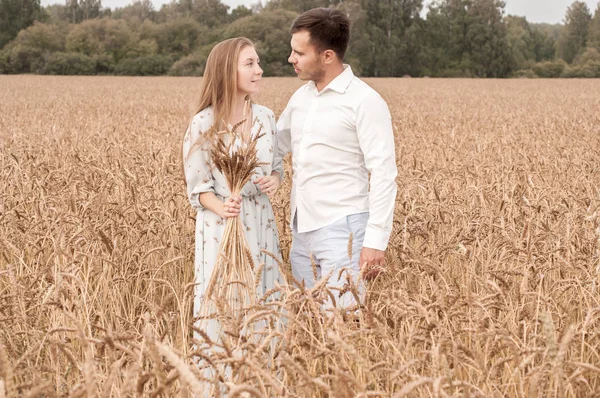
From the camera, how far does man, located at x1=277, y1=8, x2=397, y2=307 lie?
283 centimetres

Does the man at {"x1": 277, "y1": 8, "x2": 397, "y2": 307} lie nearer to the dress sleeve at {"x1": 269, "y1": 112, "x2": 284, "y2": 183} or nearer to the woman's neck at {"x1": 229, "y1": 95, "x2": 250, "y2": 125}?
the dress sleeve at {"x1": 269, "y1": 112, "x2": 284, "y2": 183}

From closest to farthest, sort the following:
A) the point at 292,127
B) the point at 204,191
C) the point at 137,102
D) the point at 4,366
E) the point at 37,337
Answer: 1. the point at 4,366
2. the point at 37,337
3. the point at 204,191
4. the point at 292,127
5. the point at 137,102

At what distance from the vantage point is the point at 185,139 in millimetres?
2988

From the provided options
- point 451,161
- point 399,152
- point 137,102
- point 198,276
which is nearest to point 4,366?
point 198,276

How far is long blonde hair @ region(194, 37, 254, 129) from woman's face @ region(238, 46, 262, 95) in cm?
2

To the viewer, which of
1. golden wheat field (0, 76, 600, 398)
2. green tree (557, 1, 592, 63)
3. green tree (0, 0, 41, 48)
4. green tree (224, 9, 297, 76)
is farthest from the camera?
green tree (557, 1, 592, 63)

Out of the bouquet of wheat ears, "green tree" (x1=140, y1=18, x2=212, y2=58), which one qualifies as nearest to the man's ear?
the bouquet of wheat ears

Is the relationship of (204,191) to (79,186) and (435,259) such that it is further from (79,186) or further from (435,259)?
(79,186)

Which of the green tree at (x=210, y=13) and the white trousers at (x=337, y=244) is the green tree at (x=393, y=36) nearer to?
the green tree at (x=210, y=13)

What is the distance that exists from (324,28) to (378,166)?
24.5 inches

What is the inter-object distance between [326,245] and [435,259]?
1.87 feet

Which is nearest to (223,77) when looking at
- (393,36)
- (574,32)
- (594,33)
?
(393,36)

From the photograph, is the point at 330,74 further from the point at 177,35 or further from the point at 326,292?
the point at 177,35

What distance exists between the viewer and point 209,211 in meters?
2.94
